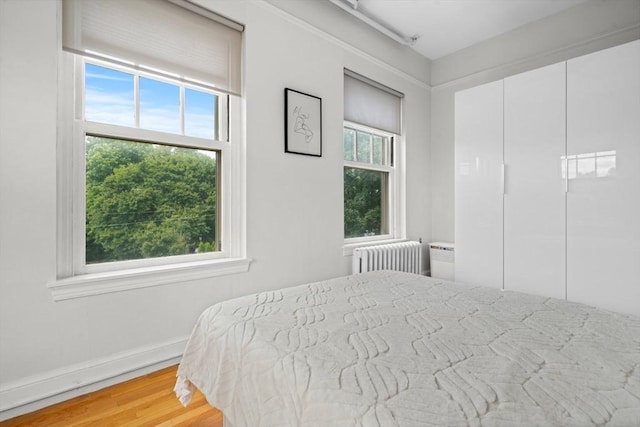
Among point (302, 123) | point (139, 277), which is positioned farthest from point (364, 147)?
point (139, 277)

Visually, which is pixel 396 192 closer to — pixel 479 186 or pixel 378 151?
pixel 378 151

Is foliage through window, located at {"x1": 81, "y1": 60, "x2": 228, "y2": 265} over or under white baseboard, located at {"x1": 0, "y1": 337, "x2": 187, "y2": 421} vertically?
over

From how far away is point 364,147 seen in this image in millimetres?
3418

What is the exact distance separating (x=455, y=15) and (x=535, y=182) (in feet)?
5.83

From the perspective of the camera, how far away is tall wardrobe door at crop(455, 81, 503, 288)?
285cm

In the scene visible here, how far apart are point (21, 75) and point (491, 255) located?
3465 mm

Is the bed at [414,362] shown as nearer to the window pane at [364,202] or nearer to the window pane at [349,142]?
the window pane at [364,202]

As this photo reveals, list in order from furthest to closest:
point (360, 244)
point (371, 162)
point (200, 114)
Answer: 1. point (371, 162)
2. point (360, 244)
3. point (200, 114)

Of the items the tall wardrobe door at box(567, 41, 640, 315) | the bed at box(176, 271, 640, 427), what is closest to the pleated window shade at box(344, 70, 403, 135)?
the tall wardrobe door at box(567, 41, 640, 315)

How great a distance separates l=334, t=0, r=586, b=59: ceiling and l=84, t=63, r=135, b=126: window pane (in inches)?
75.1

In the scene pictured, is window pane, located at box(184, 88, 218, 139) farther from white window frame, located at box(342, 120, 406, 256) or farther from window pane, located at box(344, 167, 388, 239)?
white window frame, located at box(342, 120, 406, 256)

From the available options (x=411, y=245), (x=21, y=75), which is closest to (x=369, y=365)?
(x=21, y=75)

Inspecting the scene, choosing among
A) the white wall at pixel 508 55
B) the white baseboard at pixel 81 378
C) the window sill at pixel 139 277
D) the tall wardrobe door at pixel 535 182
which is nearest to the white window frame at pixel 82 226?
the window sill at pixel 139 277

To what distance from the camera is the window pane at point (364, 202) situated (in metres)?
3.23
